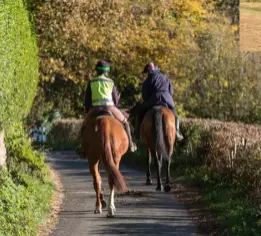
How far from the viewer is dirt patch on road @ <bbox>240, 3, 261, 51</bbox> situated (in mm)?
13992

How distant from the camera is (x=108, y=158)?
13.7 metres

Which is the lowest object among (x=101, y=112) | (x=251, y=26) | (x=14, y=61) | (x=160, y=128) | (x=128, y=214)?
(x=128, y=214)

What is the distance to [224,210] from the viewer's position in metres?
13.8

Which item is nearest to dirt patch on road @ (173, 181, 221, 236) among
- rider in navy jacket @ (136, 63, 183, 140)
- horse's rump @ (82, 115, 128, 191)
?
rider in navy jacket @ (136, 63, 183, 140)

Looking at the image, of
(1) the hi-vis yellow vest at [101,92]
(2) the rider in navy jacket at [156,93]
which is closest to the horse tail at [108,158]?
(1) the hi-vis yellow vest at [101,92]

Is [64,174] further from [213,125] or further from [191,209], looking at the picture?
[191,209]

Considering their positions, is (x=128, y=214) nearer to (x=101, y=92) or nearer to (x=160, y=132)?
(x=101, y=92)

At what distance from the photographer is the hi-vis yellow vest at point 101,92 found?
1445cm

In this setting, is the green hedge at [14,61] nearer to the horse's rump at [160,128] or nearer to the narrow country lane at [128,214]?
the narrow country lane at [128,214]

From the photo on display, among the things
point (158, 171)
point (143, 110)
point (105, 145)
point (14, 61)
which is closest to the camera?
point (105, 145)

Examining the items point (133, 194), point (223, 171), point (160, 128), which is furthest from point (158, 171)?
point (223, 171)

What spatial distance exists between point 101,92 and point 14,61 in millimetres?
1880

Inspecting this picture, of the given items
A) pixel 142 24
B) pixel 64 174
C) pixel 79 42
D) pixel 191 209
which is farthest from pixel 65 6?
pixel 142 24

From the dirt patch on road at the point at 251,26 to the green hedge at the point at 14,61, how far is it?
13.3 feet
